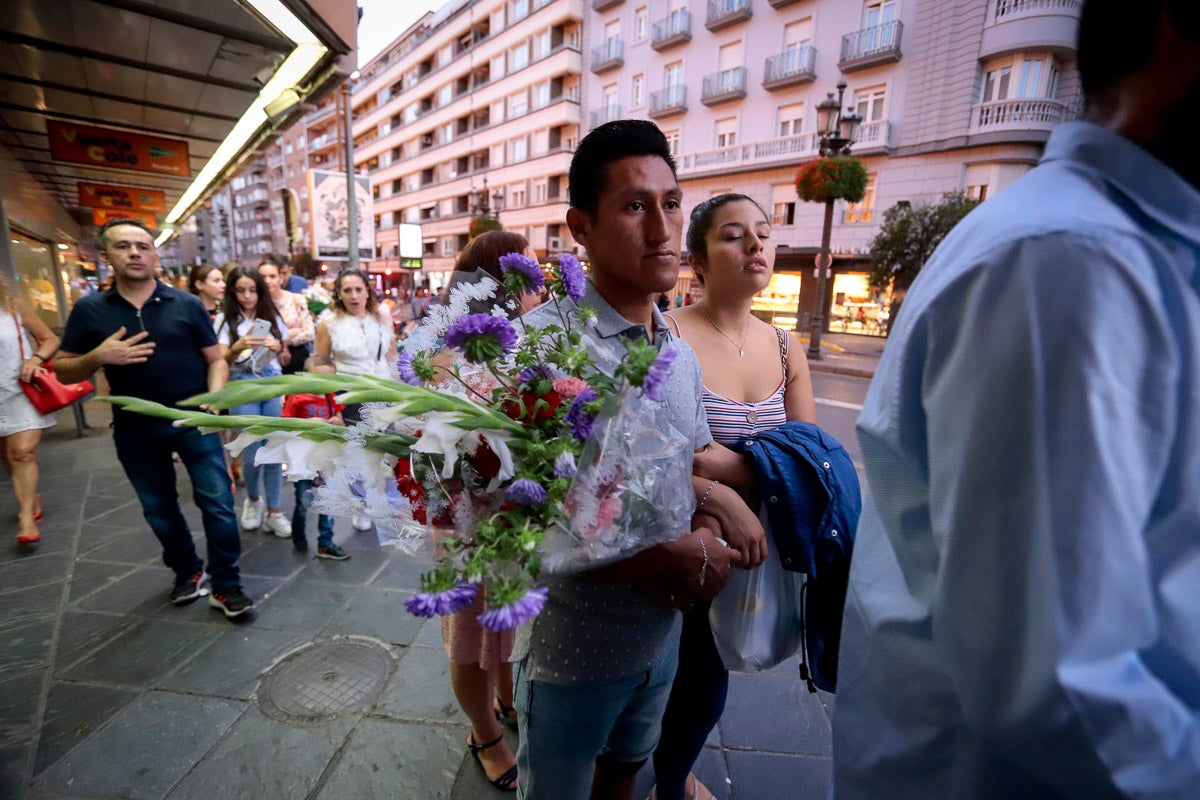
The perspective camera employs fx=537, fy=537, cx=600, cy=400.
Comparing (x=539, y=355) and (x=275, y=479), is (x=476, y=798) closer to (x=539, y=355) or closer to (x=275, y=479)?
(x=539, y=355)

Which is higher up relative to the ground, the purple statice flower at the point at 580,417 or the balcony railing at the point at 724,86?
→ the balcony railing at the point at 724,86

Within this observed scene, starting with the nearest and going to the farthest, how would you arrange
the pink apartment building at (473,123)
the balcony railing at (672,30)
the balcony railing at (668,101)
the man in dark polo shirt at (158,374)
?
the man in dark polo shirt at (158,374) → the balcony railing at (672,30) → the balcony railing at (668,101) → the pink apartment building at (473,123)

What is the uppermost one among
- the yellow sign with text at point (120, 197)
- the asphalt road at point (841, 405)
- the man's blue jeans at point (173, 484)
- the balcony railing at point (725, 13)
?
the balcony railing at point (725, 13)

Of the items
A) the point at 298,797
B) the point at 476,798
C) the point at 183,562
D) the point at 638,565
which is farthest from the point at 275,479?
the point at 638,565

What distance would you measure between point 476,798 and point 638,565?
1.51 m

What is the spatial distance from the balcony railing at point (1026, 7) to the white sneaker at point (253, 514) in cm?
2229

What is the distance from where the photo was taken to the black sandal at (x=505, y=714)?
2424 millimetres

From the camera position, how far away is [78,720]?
2324mm

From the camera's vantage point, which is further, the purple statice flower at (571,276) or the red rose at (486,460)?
the purple statice flower at (571,276)

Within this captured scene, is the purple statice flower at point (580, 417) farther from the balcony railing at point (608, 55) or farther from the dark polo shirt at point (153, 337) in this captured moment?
the balcony railing at point (608, 55)

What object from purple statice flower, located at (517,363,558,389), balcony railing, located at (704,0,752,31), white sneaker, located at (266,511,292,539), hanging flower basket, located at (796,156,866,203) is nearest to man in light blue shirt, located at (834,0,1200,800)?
purple statice flower, located at (517,363,558,389)

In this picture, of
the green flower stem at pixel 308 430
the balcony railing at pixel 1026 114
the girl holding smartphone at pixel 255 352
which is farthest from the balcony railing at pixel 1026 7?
the green flower stem at pixel 308 430

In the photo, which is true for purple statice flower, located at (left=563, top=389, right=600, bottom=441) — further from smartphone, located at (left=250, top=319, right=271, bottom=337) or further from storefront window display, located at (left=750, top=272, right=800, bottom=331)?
storefront window display, located at (left=750, top=272, right=800, bottom=331)

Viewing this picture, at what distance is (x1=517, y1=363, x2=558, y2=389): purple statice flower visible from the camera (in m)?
1.09
